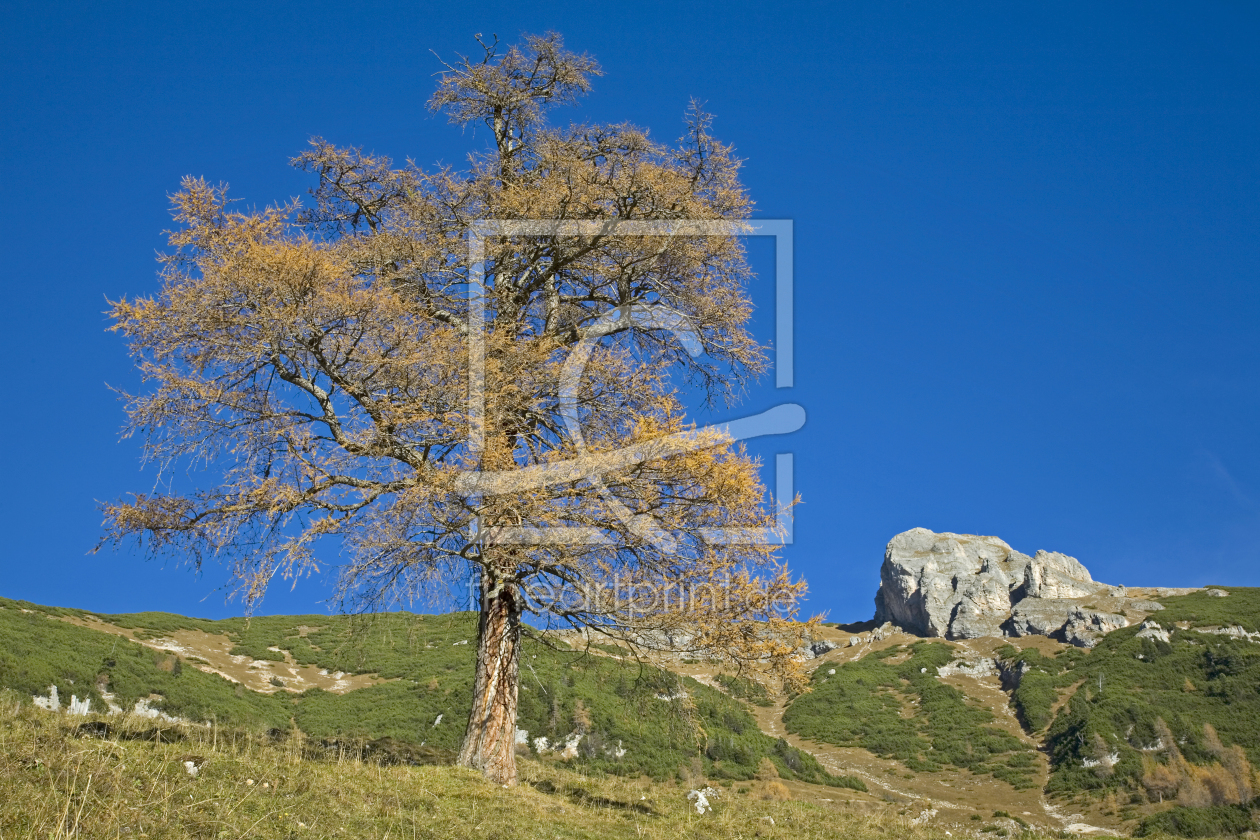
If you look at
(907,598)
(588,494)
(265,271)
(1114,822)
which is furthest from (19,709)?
(907,598)

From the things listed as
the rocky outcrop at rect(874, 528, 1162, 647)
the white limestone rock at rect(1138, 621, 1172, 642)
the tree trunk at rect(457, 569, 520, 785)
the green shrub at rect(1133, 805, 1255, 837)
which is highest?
the rocky outcrop at rect(874, 528, 1162, 647)

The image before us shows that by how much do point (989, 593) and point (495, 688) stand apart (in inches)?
4759

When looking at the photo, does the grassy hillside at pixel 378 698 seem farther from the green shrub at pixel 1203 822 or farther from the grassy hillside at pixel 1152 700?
the grassy hillside at pixel 1152 700

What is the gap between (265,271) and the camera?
10.3m

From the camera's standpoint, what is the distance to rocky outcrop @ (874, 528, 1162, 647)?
101 m

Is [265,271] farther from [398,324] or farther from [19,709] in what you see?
[19,709]

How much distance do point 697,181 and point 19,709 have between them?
39.6ft

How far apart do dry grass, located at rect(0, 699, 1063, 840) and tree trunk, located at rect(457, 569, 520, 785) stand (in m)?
0.58

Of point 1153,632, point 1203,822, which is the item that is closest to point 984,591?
point 1153,632

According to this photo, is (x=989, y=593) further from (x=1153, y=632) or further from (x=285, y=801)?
(x=285, y=801)

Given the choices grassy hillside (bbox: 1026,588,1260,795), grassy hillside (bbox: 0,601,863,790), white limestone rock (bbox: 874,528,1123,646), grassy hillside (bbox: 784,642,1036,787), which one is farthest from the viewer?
white limestone rock (bbox: 874,528,1123,646)

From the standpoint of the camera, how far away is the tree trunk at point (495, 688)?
10719mm

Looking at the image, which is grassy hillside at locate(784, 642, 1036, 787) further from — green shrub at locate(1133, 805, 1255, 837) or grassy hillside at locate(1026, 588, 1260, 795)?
green shrub at locate(1133, 805, 1255, 837)

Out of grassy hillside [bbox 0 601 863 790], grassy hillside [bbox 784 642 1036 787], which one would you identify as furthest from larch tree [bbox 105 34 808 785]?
grassy hillside [bbox 784 642 1036 787]
